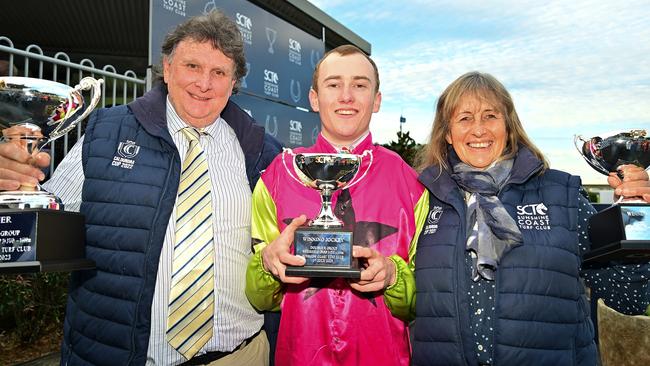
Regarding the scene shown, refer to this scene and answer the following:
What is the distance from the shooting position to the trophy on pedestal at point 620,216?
84.8 inches

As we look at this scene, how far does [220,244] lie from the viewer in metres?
2.49

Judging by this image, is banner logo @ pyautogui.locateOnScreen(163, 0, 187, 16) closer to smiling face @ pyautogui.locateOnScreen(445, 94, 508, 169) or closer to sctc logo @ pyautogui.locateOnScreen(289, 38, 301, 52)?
sctc logo @ pyautogui.locateOnScreen(289, 38, 301, 52)

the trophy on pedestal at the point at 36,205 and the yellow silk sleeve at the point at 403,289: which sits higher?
the trophy on pedestal at the point at 36,205

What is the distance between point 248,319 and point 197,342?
289 millimetres

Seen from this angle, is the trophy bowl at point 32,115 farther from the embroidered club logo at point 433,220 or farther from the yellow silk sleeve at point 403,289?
the embroidered club logo at point 433,220

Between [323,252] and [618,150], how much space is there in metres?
1.39

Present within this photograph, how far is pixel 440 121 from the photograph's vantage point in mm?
2605

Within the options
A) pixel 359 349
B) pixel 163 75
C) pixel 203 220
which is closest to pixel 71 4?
pixel 163 75

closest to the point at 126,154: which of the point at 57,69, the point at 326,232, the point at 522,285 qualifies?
the point at 326,232

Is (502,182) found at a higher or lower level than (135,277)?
higher

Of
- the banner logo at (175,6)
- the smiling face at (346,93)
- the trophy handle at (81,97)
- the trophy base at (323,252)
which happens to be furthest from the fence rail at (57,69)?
the trophy base at (323,252)

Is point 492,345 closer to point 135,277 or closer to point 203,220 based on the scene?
point 203,220

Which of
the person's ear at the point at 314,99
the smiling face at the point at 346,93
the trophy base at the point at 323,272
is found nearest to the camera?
the trophy base at the point at 323,272

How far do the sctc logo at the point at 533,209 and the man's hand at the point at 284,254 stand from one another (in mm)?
928
